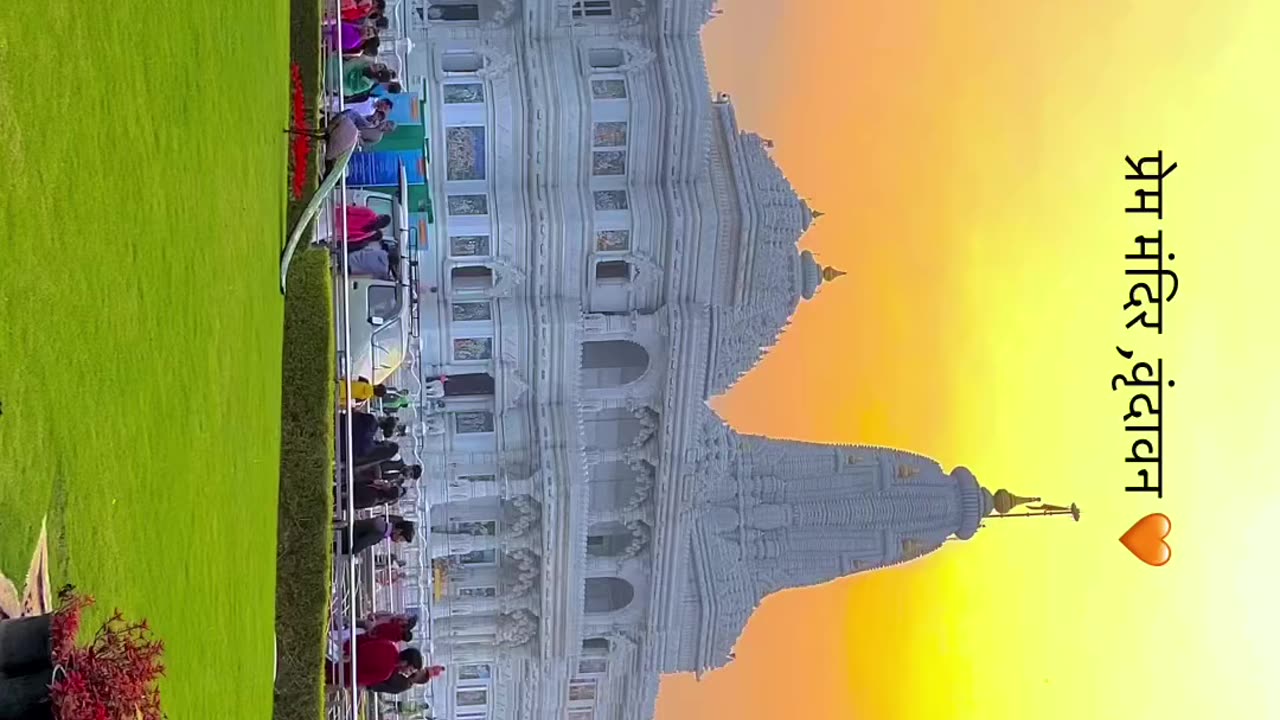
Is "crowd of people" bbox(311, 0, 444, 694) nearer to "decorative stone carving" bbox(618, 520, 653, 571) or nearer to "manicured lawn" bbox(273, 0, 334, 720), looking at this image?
"manicured lawn" bbox(273, 0, 334, 720)

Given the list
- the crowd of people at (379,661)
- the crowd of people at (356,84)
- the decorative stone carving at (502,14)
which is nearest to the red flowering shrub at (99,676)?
the crowd of people at (379,661)

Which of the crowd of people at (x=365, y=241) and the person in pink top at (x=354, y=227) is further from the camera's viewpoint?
the crowd of people at (x=365, y=241)

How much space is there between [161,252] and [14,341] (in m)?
4.13

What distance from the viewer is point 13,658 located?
6648 millimetres

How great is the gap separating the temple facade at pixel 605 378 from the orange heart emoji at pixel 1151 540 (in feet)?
24.3

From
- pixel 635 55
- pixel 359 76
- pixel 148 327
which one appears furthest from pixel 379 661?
pixel 635 55

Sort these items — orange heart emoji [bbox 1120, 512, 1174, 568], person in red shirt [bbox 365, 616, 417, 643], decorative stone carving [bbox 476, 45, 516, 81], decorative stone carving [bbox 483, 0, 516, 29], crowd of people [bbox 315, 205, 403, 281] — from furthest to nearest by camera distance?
decorative stone carving [bbox 483, 0, 516, 29], decorative stone carving [bbox 476, 45, 516, 81], orange heart emoji [bbox 1120, 512, 1174, 568], crowd of people [bbox 315, 205, 403, 281], person in red shirt [bbox 365, 616, 417, 643]

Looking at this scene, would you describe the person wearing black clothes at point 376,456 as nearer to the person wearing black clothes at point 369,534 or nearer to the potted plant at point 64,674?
the person wearing black clothes at point 369,534

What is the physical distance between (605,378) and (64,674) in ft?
101

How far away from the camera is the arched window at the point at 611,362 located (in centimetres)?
3712

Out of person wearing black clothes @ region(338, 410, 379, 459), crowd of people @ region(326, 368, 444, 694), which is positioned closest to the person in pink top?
crowd of people @ region(326, 368, 444, 694)

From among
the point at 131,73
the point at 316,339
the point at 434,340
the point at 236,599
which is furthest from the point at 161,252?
the point at 434,340

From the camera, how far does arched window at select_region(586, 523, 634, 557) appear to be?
37062 mm

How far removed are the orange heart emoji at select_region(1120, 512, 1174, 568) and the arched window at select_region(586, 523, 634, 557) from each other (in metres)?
13.0
